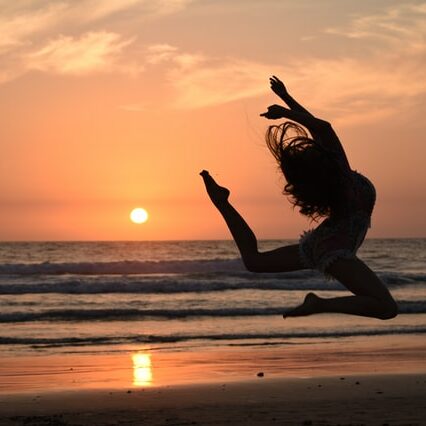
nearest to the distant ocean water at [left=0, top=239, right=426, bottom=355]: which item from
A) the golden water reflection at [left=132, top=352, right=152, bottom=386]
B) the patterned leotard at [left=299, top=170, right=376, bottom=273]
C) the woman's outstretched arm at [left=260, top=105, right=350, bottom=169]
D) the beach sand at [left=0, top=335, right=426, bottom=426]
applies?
the golden water reflection at [left=132, top=352, right=152, bottom=386]

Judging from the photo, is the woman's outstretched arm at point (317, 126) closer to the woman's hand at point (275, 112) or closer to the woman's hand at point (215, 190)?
the woman's hand at point (275, 112)

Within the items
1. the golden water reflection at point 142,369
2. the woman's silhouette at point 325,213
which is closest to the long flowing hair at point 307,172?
the woman's silhouette at point 325,213

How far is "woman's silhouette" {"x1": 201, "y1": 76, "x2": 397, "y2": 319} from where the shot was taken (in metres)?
7.04

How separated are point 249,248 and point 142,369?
7331 millimetres

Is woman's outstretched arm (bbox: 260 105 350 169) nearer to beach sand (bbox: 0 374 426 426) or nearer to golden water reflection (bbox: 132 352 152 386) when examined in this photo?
beach sand (bbox: 0 374 426 426)

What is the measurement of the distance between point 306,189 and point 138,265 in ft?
136

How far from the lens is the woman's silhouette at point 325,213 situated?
704cm

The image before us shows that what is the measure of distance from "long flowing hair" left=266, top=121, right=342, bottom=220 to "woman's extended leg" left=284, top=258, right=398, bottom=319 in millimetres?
446

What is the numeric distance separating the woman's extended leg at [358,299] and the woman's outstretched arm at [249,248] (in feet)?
1.09

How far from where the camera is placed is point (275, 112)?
6.81 m

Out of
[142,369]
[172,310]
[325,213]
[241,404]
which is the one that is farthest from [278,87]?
[172,310]

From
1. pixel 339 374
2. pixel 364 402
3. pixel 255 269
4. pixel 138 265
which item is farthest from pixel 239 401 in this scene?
pixel 138 265

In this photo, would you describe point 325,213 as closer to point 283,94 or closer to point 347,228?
point 347,228

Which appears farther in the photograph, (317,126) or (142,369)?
(142,369)
